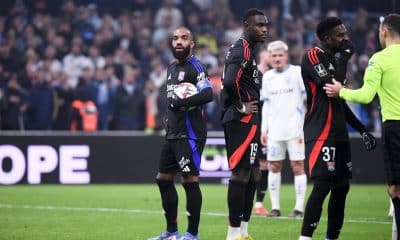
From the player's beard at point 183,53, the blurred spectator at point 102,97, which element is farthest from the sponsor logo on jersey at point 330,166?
the blurred spectator at point 102,97

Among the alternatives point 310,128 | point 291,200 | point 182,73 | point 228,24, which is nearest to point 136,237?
point 182,73

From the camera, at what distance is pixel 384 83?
29.3 ft

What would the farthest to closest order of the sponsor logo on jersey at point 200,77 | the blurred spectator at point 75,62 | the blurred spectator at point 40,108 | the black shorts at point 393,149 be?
the blurred spectator at point 75,62 < the blurred spectator at point 40,108 < the sponsor logo on jersey at point 200,77 < the black shorts at point 393,149

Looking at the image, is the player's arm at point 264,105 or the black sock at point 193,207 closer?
the black sock at point 193,207

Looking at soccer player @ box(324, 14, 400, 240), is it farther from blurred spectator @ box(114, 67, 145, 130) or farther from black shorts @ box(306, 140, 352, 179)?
blurred spectator @ box(114, 67, 145, 130)

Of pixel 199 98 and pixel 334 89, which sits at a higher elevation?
pixel 334 89

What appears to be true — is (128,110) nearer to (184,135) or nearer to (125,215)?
(125,215)

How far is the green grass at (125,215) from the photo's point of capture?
11.3m

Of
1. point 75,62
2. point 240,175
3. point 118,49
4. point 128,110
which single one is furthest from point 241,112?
point 118,49

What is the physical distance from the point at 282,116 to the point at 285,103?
22 centimetres

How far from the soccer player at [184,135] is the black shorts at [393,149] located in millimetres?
2365

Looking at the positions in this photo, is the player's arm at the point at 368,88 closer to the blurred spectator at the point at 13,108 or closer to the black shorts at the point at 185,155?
the black shorts at the point at 185,155

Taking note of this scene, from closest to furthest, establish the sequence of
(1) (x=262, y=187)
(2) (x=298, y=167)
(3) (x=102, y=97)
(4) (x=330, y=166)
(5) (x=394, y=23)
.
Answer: (5) (x=394, y=23)
(4) (x=330, y=166)
(2) (x=298, y=167)
(1) (x=262, y=187)
(3) (x=102, y=97)

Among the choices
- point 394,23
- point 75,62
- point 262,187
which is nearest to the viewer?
point 394,23
